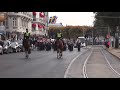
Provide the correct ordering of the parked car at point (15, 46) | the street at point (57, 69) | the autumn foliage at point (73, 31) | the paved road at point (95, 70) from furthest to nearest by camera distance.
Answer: the autumn foliage at point (73, 31), the parked car at point (15, 46), the paved road at point (95, 70), the street at point (57, 69)

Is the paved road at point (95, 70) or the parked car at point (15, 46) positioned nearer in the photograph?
the paved road at point (95, 70)

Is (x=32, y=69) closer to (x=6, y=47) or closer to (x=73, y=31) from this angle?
(x=6, y=47)

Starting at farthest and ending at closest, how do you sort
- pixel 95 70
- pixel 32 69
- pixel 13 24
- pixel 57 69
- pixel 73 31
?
pixel 73 31 → pixel 13 24 → pixel 95 70 → pixel 57 69 → pixel 32 69

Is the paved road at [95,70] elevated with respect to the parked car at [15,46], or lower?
lower

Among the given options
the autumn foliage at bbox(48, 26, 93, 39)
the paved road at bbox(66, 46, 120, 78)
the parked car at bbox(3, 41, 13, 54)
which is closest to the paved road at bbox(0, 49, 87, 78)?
the paved road at bbox(66, 46, 120, 78)

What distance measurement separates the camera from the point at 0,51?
3966cm

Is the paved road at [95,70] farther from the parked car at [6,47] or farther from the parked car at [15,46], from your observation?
the parked car at [15,46]

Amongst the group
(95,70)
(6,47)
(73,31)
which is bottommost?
(95,70)

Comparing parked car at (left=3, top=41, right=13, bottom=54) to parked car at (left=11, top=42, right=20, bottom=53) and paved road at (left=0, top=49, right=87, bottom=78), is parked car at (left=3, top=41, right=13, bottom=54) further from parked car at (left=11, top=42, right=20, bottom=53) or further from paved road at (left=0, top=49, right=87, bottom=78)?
paved road at (left=0, top=49, right=87, bottom=78)

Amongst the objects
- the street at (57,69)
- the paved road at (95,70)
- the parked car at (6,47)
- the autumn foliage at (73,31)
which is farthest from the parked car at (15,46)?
the autumn foliage at (73,31)

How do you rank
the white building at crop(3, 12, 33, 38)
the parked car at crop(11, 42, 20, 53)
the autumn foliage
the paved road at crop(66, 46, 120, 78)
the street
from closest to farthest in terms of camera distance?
the street, the paved road at crop(66, 46, 120, 78), the parked car at crop(11, 42, 20, 53), the white building at crop(3, 12, 33, 38), the autumn foliage

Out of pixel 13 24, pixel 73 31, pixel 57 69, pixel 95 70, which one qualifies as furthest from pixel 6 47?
pixel 73 31
